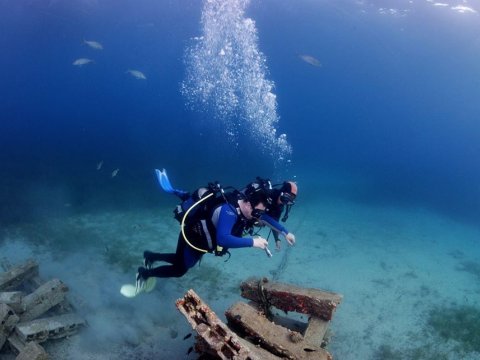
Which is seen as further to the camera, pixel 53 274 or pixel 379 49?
pixel 379 49

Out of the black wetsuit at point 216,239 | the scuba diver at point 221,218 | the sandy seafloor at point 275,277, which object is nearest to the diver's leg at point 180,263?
the black wetsuit at point 216,239

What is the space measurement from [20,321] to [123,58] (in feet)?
308

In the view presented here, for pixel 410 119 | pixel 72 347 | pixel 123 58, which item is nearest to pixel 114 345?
pixel 72 347

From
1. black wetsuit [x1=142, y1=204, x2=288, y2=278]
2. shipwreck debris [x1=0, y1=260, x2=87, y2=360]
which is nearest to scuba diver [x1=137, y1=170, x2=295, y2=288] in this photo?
black wetsuit [x1=142, y1=204, x2=288, y2=278]

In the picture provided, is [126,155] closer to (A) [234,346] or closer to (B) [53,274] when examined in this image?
(B) [53,274]

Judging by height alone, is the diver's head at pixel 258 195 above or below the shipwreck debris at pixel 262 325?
above

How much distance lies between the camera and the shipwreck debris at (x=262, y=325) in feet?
9.73

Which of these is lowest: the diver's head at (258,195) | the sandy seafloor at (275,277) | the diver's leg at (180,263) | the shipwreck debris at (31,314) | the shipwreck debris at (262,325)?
the sandy seafloor at (275,277)

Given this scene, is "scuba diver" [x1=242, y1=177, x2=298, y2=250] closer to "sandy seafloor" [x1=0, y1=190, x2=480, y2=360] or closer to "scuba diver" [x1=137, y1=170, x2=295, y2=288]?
"scuba diver" [x1=137, y1=170, x2=295, y2=288]

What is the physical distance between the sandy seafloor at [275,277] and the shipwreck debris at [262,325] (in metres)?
1.82

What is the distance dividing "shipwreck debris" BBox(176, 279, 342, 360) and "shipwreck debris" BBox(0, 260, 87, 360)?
259cm

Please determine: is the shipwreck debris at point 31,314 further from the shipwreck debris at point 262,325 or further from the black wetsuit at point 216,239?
the shipwreck debris at point 262,325

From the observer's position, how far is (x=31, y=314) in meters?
5.52

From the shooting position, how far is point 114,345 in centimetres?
574
